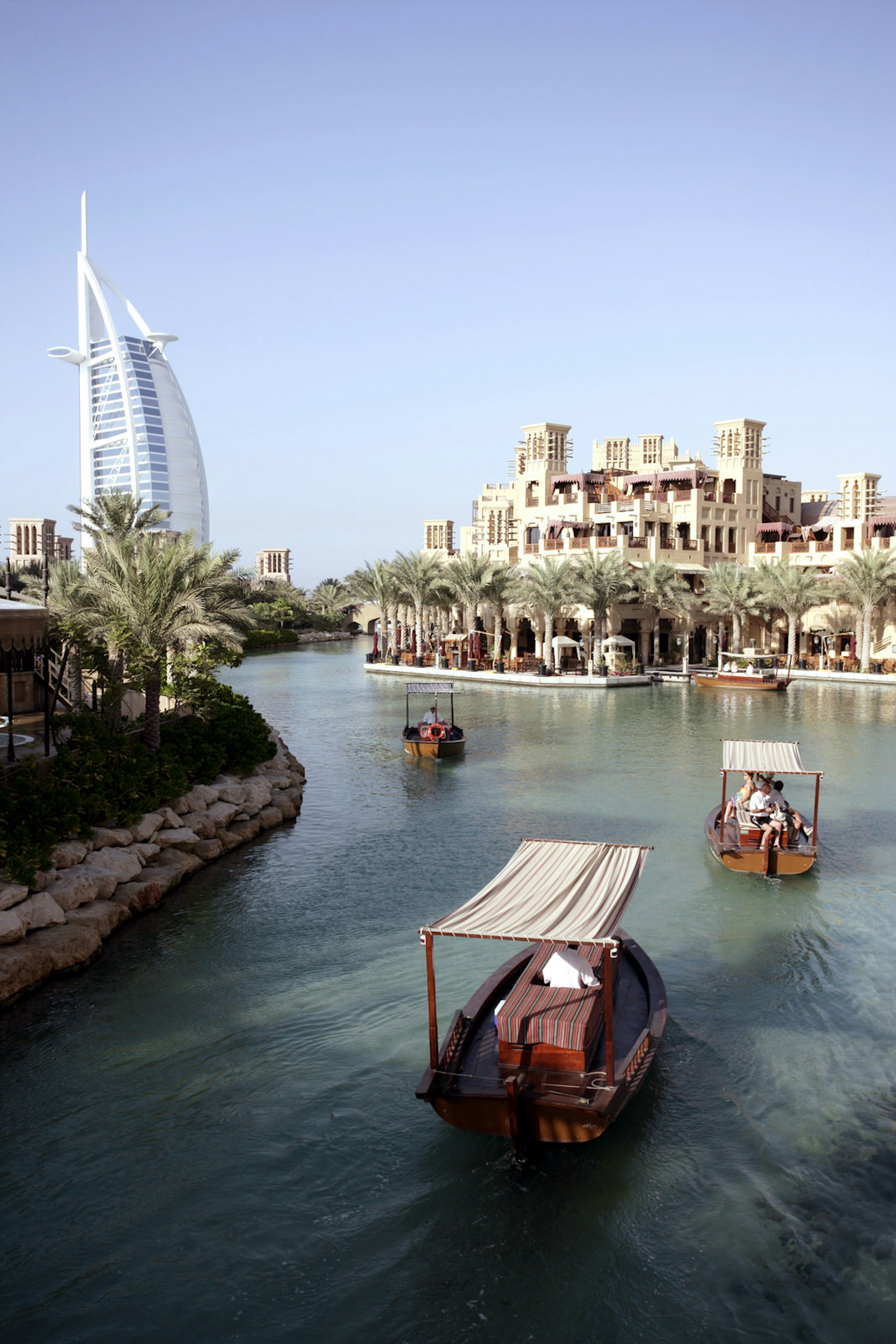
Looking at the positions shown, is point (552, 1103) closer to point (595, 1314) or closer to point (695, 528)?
point (595, 1314)

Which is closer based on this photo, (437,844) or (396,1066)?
(396,1066)

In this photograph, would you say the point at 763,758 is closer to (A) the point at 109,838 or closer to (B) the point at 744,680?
(A) the point at 109,838

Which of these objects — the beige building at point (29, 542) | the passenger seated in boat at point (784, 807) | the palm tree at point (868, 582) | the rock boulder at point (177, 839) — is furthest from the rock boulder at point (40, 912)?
the beige building at point (29, 542)

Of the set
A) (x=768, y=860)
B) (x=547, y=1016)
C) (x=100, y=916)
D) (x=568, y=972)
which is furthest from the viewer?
(x=768, y=860)

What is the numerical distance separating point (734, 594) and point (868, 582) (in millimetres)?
7365

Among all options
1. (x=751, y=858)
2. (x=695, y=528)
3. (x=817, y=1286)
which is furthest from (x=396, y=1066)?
(x=695, y=528)

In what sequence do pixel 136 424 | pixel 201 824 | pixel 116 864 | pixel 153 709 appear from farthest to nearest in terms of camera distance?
1. pixel 136 424
2. pixel 153 709
3. pixel 201 824
4. pixel 116 864

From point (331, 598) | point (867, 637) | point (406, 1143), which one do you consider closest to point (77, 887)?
point (406, 1143)

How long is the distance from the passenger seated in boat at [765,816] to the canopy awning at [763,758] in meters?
0.34

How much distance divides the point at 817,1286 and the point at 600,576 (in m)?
47.3

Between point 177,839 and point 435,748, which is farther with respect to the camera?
point 435,748

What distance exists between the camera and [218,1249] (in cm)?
793

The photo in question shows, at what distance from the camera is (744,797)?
18.6m

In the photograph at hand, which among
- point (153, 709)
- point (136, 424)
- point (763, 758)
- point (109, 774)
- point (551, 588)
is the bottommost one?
point (109, 774)
